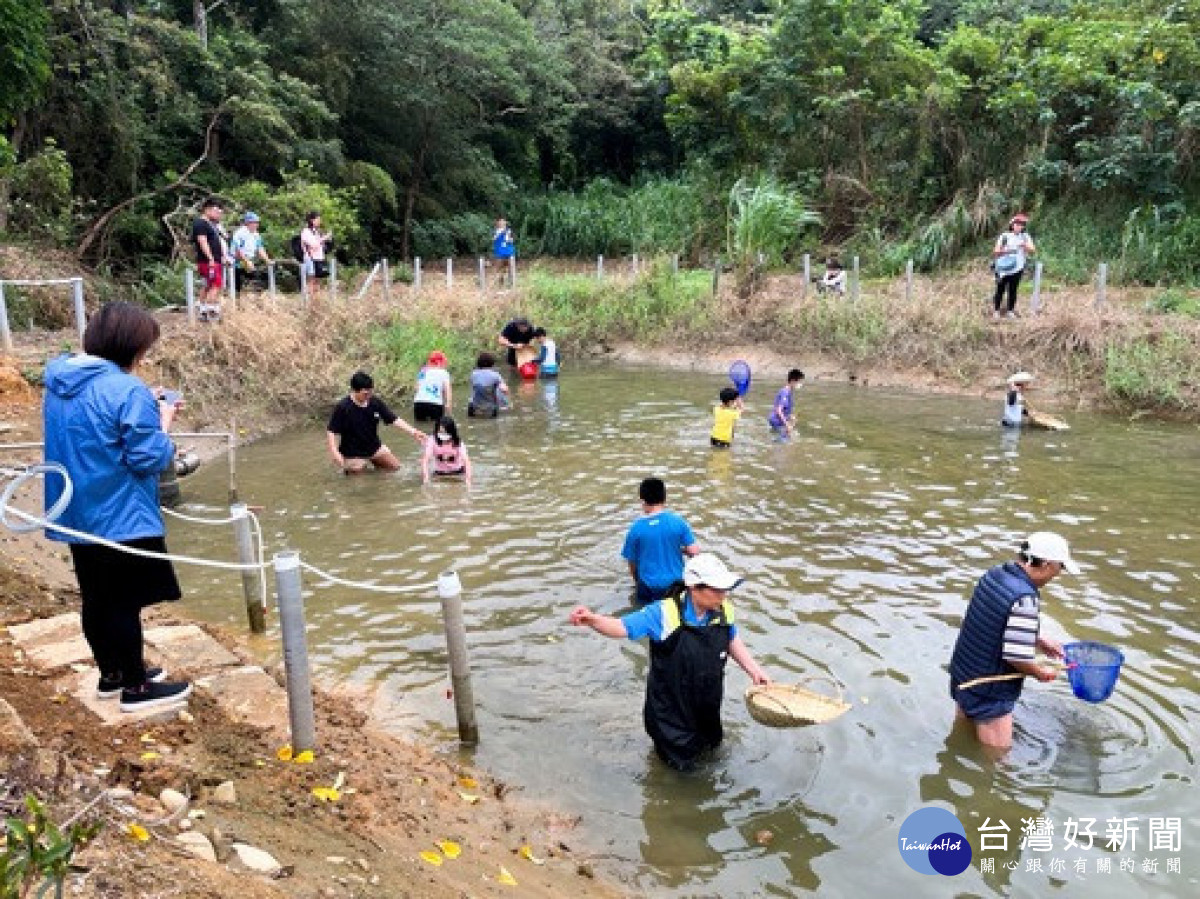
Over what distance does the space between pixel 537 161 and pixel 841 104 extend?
13.5 meters

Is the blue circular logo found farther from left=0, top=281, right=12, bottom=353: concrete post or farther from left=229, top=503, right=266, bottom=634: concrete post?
left=0, top=281, right=12, bottom=353: concrete post

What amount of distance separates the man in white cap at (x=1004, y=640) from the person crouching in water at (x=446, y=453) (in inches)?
251

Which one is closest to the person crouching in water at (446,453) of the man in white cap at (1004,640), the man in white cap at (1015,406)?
the man in white cap at (1004,640)

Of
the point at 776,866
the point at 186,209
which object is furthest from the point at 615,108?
the point at 776,866

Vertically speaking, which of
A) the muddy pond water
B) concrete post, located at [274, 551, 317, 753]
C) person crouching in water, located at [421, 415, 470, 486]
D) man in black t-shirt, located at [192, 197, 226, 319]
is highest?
man in black t-shirt, located at [192, 197, 226, 319]

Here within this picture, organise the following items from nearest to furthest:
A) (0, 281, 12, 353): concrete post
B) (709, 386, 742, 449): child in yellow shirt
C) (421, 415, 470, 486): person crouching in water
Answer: (421, 415, 470, 486): person crouching in water → (709, 386, 742, 449): child in yellow shirt → (0, 281, 12, 353): concrete post

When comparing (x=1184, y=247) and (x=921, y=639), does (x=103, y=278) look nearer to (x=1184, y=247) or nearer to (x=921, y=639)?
(x=921, y=639)

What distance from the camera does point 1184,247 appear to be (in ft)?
63.7

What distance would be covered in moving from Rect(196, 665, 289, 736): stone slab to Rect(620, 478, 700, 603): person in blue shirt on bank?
2.50 meters

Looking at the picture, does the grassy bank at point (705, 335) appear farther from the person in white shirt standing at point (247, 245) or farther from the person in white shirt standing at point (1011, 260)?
the person in white shirt standing at point (247, 245)

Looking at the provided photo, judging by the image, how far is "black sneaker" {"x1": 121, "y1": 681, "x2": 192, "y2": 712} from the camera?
14.5 ft

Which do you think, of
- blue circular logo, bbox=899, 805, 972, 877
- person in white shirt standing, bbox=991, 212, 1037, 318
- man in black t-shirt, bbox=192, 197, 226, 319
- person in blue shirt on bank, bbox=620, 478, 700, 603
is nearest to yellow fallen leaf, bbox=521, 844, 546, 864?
blue circular logo, bbox=899, 805, 972, 877

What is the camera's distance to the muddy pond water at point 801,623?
15.6 feet

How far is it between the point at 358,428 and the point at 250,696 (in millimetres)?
6061
